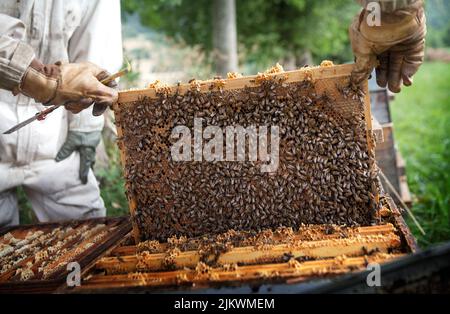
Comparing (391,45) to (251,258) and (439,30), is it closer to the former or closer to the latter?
(251,258)

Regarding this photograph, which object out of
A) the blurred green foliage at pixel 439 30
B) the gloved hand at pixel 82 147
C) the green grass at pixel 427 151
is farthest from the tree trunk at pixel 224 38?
the blurred green foliage at pixel 439 30

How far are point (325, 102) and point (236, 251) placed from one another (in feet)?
3.75

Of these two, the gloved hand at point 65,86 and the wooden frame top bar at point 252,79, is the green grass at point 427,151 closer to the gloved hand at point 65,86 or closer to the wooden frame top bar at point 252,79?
the wooden frame top bar at point 252,79

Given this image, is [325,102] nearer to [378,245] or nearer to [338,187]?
[338,187]

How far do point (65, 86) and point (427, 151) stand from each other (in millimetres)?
7495

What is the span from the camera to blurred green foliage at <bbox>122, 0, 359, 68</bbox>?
9328 millimetres

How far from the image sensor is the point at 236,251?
101 inches

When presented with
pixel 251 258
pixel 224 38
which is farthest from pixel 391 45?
pixel 224 38

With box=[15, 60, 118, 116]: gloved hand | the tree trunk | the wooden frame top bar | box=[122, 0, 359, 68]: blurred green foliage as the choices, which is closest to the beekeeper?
box=[15, 60, 118, 116]: gloved hand

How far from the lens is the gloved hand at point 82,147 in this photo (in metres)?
4.10

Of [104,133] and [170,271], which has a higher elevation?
[104,133]

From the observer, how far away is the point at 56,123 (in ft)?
13.2
